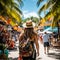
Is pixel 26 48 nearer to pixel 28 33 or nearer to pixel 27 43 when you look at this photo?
pixel 27 43

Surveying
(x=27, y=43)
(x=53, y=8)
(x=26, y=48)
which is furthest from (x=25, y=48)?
(x=53, y=8)

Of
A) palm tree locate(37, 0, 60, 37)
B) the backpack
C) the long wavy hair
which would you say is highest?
palm tree locate(37, 0, 60, 37)

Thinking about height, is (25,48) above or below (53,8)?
below

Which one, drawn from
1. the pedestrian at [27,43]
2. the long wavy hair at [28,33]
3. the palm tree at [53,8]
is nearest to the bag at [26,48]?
the pedestrian at [27,43]

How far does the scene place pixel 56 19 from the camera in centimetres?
2500

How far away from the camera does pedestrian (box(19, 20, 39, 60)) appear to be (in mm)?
6820

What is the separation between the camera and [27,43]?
6.82 m

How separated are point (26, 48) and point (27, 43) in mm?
134

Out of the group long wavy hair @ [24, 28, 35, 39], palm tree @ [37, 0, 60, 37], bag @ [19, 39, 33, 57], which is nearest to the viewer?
bag @ [19, 39, 33, 57]

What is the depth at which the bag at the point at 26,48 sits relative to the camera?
6805 mm

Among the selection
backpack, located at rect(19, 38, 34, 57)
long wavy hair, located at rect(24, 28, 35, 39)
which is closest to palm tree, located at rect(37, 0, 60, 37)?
long wavy hair, located at rect(24, 28, 35, 39)

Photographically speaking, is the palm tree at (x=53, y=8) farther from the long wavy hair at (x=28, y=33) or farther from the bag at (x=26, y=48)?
the bag at (x=26, y=48)

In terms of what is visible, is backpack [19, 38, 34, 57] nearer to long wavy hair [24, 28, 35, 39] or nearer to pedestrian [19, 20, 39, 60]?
pedestrian [19, 20, 39, 60]

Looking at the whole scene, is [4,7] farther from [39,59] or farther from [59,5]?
[39,59]
